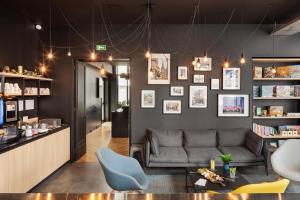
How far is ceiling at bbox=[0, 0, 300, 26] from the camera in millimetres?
4473

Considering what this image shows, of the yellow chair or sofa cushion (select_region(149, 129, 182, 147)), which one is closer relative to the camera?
the yellow chair

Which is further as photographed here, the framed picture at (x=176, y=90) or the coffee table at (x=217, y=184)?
the framed picture at (x=176, y=90)

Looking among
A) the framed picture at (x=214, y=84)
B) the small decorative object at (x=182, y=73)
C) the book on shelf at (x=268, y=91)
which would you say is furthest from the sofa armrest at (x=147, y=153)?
the book on shelf at (x=268, y=91)

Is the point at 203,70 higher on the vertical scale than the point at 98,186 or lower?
higher

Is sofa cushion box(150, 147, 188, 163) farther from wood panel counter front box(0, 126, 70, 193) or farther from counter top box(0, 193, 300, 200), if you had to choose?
counter top box(0, 193, 300, 200)

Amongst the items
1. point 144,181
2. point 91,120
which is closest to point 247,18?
point 144,181

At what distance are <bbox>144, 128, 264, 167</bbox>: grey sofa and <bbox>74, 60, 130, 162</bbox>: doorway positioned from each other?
2.04m

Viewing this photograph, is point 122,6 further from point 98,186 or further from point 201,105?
point 98,186

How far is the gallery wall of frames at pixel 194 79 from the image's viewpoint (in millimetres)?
5766

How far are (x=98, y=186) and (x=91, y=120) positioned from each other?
635 centimetres

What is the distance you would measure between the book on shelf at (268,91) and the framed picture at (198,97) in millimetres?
1468

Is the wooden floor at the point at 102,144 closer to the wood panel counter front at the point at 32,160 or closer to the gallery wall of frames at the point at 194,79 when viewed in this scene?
the wood panel counter front at the point at 32,160

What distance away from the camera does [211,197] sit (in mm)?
1404

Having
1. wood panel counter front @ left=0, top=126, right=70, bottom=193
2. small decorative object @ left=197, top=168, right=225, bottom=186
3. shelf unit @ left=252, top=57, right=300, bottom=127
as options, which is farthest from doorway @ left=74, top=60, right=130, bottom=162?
shelf unit @ left=252, top=57, right=300, bottom=127
